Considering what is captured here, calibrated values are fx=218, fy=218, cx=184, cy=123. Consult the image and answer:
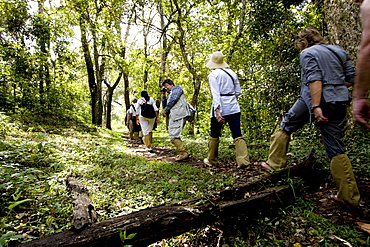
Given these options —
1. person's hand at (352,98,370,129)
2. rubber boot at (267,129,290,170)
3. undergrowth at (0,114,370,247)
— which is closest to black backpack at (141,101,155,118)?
undergrowth at (0,114,370,247)

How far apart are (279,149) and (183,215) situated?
6.74 feet

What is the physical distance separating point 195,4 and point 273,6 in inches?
201

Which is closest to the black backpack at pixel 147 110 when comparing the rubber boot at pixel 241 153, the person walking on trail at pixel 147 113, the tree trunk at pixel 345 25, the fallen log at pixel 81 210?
the person walking on trail at pixel 147 113

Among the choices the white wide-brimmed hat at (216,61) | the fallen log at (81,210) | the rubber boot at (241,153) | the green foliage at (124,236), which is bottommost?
the green foliage at (124,236)

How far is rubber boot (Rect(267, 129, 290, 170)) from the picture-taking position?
3477 millimetres

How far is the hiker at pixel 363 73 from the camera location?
1676mm

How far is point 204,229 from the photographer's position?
2648mm

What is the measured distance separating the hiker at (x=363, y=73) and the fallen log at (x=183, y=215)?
1.43 m

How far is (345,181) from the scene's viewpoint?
2646 mm

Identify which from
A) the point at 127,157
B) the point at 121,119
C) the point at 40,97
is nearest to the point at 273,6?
the point at 127,157

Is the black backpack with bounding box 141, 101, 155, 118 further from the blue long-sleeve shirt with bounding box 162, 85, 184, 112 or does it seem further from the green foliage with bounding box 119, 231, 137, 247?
the green foliage with bounding box 119, 231, 137, 247

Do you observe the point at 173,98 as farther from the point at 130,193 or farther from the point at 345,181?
the point at 345,181

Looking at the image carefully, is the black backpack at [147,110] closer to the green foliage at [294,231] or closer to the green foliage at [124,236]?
the green foliage at [294,231]

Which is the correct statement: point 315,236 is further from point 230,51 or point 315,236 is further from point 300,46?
point 230,51
